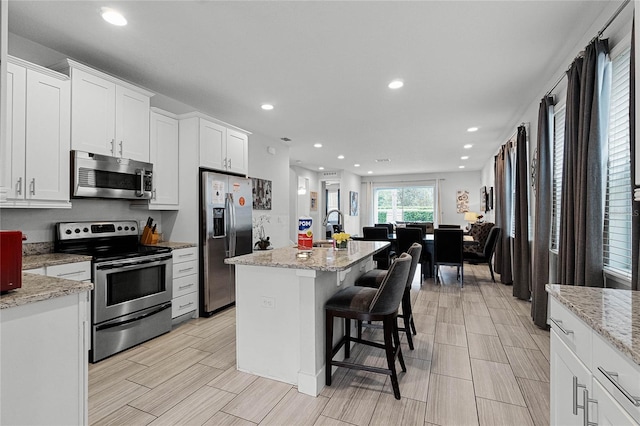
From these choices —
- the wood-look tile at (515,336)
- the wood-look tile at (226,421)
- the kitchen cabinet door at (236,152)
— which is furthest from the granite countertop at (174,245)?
the wood-look tile at (515,336)

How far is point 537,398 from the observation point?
2.02 m

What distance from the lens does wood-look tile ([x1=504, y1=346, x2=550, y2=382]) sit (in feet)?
7.57

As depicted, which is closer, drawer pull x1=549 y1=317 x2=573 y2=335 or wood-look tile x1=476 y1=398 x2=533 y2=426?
drawer pull x1=549 y1=317 x2=573 y2=335

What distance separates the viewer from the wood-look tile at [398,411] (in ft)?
5.93

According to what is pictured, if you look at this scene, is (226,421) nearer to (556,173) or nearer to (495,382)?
(495,382)

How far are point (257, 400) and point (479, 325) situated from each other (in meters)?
2.54

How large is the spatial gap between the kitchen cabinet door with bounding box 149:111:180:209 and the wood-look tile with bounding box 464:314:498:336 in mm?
3618

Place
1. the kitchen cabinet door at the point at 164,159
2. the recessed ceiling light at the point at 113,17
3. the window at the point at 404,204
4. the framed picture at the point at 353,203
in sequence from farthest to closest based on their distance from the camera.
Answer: the window at the point at 404,204, the framed picture at the point at 353,203, the kitchen cabinet door at the point at 164,159, the recessed ceiling light at the point at 113,17

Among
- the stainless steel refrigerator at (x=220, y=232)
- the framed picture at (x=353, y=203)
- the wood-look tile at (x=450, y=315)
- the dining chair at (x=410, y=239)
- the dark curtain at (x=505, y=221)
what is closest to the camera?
the wood-look tile at (x=450, y=315)

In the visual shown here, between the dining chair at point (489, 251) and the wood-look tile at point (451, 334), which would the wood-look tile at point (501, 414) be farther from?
the dining chair at point (489, 251)

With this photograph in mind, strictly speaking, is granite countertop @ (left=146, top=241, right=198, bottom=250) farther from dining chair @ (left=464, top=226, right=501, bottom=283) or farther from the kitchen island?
dining chair @ (left=464, top=226, right=501, bottom=283)

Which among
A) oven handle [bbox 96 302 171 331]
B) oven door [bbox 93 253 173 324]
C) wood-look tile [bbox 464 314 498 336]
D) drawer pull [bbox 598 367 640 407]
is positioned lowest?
wood-look tile [bbox 464 314 498 336]

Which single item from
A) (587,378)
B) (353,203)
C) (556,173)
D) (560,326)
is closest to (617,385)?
(587,378)

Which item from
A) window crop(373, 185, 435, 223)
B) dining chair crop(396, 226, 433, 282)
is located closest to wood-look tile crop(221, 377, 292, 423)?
dining chair crop(396, 226, 433, 282)
